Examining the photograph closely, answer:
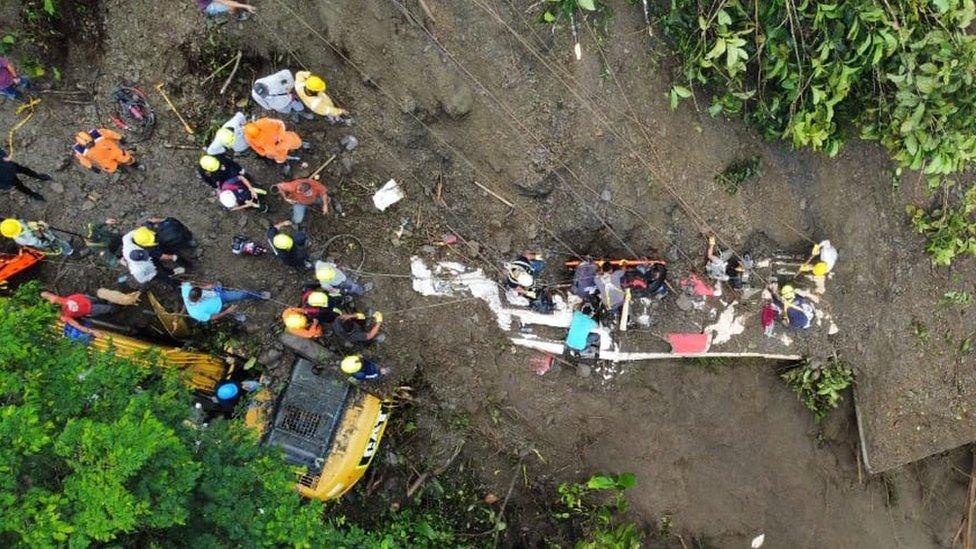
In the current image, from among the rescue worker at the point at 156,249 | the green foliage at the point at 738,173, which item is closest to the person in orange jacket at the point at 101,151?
the rescue worker at the point at 156,249

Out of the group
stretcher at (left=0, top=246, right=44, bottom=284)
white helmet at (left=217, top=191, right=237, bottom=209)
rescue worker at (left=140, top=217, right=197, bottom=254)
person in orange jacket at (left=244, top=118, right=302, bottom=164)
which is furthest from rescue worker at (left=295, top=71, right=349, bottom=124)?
stretcher at (left=0, top=246, right=44, bottom=284)

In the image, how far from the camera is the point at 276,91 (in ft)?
22.6

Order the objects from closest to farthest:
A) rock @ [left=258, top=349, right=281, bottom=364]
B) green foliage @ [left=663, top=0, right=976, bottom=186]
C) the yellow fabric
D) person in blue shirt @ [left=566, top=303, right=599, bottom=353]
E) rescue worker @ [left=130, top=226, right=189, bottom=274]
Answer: green foliage @ [left=663, top=0, right=976, bottom=186], rescue worker @ [left=130, top=226, right=189, bottom=274], the yellow fabric, rock @ [left=258, top=349, right=281, bottom=364], person in blue shirt @ [left=566, top=303, right=599, bottom=353]

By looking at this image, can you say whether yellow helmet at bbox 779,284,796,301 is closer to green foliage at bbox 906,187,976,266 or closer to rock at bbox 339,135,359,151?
green foliage at bbox 906,187,976,266

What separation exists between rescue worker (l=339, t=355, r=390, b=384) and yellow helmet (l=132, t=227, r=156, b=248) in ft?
8.36

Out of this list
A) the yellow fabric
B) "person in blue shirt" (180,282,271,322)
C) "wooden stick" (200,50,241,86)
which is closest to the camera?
"person in blue shirt" (180,282,271,322)

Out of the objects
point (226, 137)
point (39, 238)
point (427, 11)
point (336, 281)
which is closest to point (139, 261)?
point (39, 238)

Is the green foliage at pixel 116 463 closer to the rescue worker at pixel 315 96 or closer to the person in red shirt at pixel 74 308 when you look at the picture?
the person in red shirt at pixel 74 308

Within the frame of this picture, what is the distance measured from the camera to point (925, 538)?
8445mm

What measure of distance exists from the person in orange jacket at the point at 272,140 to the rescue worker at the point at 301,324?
192cm

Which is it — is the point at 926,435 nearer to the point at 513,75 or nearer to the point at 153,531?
the point at 513,75

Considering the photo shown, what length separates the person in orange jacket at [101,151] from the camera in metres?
7.07

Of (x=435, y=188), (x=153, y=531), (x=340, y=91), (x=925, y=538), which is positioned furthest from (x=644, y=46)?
(x=925, y=538)

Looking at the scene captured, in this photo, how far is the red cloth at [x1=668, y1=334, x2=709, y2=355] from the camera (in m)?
7.63
